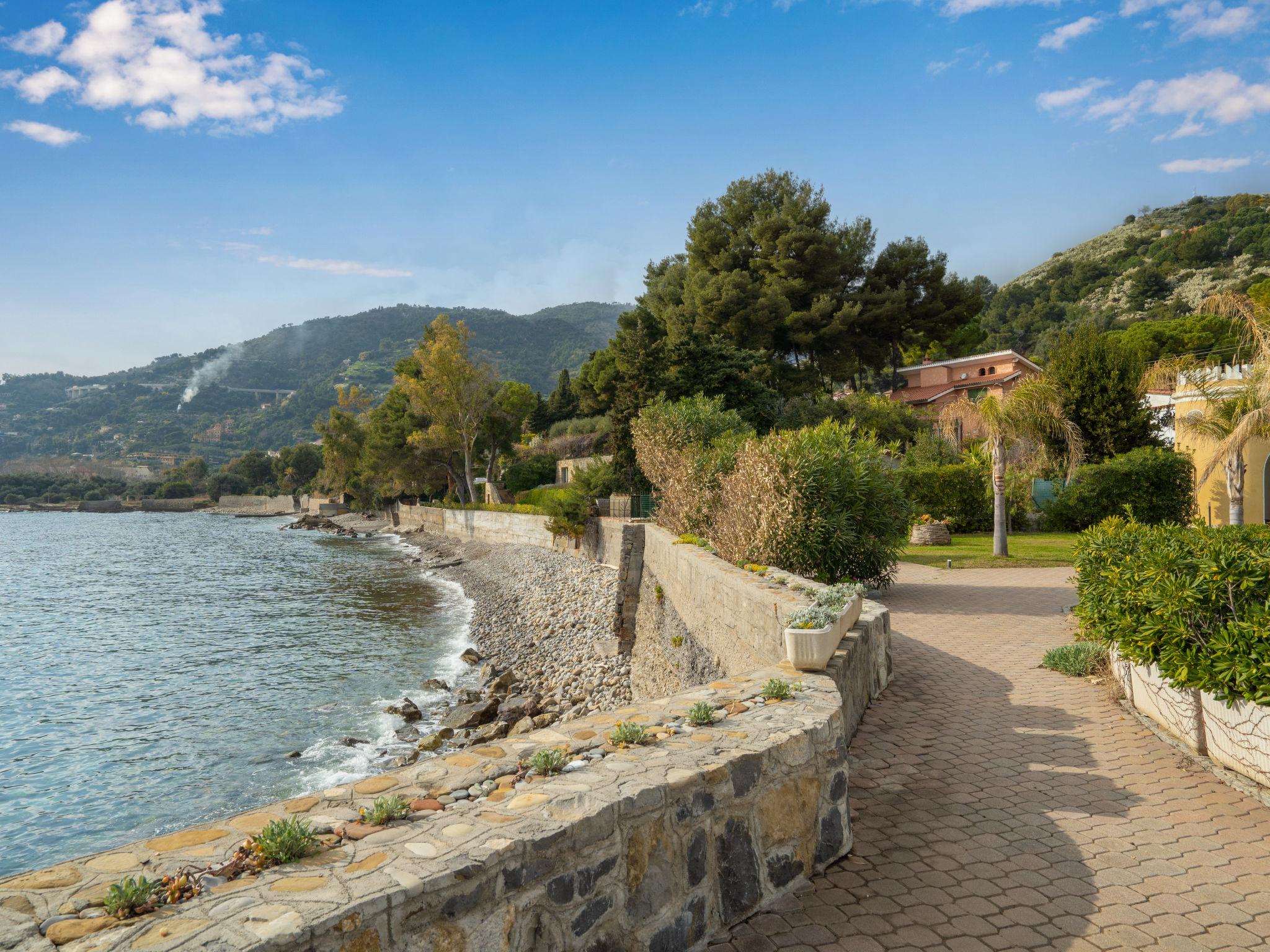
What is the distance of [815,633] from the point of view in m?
5.66

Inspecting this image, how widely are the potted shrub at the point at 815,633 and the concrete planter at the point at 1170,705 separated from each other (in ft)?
7.66

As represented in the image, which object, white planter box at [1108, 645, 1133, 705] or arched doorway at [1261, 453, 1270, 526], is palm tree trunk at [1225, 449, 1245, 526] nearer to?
arched doorway at [1261, 453, 1270, 526]

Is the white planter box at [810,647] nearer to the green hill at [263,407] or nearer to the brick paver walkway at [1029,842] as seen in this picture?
the brick paver walkway at [1029,842]

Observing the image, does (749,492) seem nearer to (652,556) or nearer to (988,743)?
(652,556)

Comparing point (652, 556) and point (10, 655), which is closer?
point (652, 556)

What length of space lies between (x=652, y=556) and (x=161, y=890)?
1381 cm

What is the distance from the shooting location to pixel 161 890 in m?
2.61

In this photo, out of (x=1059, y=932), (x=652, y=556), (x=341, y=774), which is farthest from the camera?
(x=652, y=556)

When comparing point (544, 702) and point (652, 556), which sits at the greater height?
point (652, 556)

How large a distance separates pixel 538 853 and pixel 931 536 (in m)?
21.2

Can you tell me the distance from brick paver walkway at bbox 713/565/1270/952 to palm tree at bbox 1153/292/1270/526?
9.22 m

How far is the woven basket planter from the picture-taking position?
2206 cm

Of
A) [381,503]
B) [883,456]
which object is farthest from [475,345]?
[883,456]

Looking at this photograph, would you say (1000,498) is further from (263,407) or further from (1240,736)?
(263,407)
